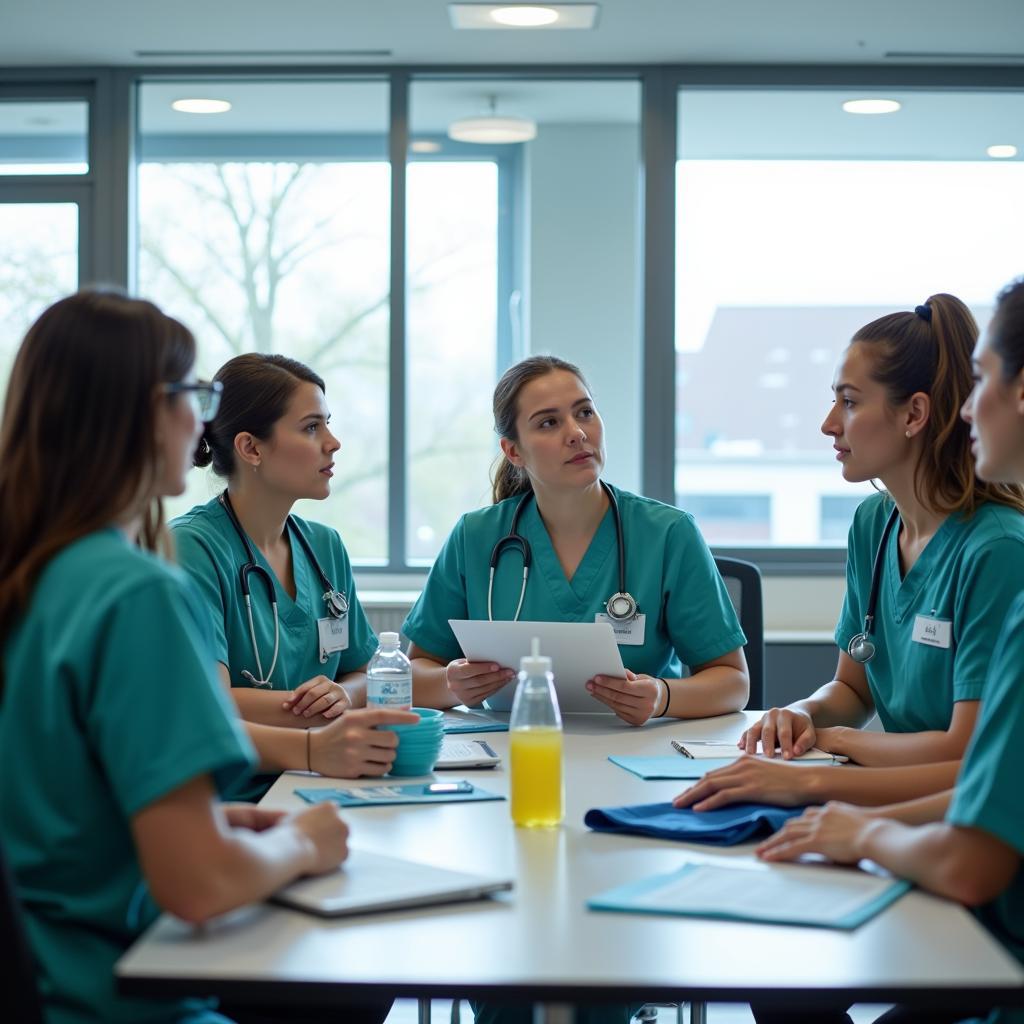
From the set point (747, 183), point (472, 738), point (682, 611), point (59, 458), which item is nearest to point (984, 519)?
point (682, 611)

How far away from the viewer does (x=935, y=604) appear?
1948mm

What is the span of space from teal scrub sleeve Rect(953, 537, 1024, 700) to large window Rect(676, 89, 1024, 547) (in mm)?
2827

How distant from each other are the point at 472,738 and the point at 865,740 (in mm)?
631

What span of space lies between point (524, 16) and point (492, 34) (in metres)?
0.29

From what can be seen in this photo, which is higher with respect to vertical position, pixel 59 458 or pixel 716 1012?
pixel 59 458

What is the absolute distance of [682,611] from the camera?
7.82 feet

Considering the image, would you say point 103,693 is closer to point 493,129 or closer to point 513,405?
point 513,405

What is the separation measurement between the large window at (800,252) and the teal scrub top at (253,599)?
252 cm

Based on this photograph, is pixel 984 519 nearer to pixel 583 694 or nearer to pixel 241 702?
pixel 583 694

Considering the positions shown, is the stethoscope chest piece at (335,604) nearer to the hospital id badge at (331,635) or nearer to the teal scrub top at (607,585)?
the hospital id badge at (331,635)

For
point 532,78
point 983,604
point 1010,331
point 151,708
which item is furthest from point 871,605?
point 532,78

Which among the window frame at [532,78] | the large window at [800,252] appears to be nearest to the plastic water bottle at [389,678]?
the window frame at [532,78]

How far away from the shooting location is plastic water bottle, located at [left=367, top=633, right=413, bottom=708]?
1891 mm

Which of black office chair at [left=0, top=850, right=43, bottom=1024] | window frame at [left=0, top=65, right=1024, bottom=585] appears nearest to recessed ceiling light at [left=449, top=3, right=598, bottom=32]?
window frame at [left=0, top=65, right=1024, bottom=585]
